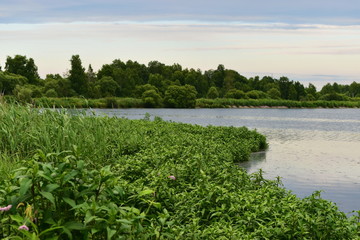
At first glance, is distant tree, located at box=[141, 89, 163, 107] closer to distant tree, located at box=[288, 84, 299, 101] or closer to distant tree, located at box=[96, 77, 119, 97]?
distant tree, located at box=[96, 77, 119, 97]

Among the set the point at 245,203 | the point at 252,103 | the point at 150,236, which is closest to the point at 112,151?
the point at 245,203

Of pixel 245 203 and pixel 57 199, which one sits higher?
pixel 57 199

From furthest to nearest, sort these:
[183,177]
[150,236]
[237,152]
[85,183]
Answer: [237,152]
[183,177]
[150,236]
[85,183]

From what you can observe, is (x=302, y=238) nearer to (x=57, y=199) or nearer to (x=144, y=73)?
(x=57, y=199)

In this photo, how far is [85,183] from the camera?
4.21m

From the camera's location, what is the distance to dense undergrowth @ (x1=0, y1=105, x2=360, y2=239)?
12.6 feet

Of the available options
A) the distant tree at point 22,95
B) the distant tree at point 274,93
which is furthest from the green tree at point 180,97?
the distant tree at point 22,95

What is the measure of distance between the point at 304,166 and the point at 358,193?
3.74 meters

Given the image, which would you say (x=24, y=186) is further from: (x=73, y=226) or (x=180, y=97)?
(x=180, y=97)

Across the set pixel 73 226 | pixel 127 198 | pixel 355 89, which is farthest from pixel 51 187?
pixel 355 89

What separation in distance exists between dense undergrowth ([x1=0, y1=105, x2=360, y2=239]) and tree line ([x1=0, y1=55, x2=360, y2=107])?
39.5 m

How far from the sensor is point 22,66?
82688 mm

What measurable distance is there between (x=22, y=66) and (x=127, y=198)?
82.8 metres

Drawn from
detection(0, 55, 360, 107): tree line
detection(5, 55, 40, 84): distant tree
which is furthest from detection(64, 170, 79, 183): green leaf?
detection(5, 55, 40, 84): distant tree
